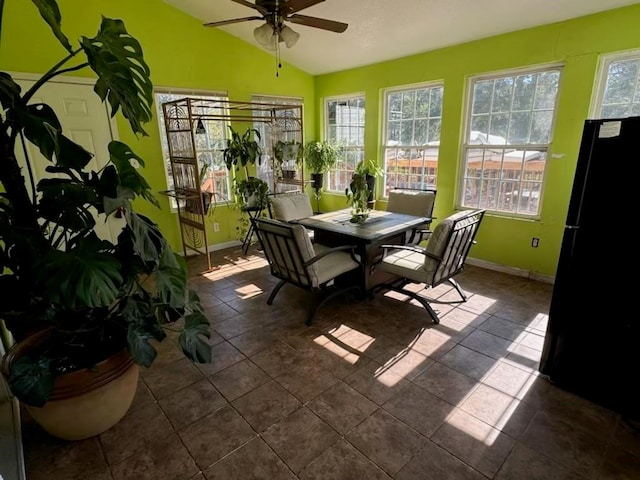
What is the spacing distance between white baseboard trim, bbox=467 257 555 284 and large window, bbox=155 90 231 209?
11.2ft

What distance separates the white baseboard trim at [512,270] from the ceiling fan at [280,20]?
2989 millimetres

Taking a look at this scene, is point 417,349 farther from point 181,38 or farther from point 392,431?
point 181,38

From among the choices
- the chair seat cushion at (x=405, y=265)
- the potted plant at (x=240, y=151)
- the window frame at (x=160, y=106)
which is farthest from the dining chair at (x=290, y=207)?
the window frame at (x=160, y=106)

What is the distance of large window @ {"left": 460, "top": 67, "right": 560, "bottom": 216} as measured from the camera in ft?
11.3

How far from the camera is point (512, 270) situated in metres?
3.82

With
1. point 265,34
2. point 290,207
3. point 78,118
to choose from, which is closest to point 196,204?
point 290,207

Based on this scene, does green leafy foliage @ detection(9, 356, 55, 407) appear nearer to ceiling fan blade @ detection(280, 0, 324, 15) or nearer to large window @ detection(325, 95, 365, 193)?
ceiling fan blade @ detection(280, 0, 324, 15)

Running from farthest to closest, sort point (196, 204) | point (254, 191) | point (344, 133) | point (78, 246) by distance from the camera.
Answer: point (344, 133) < point (254, 191) < point (196, 204) < point (78, 246)

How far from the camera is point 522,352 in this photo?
241 cm

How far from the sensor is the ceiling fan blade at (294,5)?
7.33ft

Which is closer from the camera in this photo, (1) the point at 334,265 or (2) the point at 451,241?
(2) the point at 451,241

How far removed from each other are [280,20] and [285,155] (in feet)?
7.62

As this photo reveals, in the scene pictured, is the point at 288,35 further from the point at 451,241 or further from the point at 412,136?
the point at 412,136

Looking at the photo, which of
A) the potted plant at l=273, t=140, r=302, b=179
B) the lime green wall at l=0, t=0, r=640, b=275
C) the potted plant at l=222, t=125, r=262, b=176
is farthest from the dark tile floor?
the potted plant at l=273, t=140, r=302, b=179
